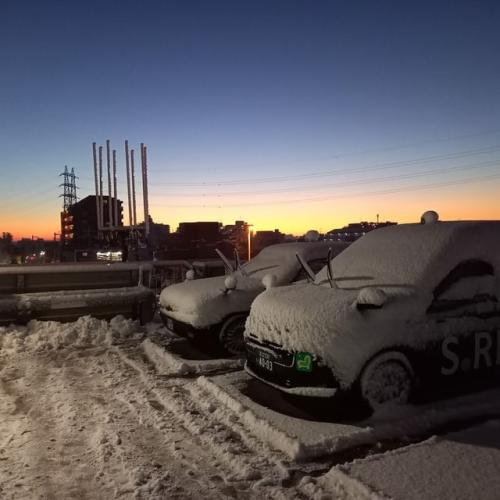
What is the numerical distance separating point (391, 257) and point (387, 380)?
1373mm

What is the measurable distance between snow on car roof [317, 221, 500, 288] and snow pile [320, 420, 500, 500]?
57.5 inches

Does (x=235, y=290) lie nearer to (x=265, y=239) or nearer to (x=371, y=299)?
(x=371, y=299)

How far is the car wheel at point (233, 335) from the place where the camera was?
6339 mm

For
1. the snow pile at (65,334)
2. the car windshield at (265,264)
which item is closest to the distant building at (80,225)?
the snow pile at (65,334)

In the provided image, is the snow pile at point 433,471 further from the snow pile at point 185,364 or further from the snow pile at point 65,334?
the snow pile at point 65,334

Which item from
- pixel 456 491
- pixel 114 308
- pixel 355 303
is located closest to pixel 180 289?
pixel 114 308

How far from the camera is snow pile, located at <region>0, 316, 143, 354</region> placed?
7.16 meters

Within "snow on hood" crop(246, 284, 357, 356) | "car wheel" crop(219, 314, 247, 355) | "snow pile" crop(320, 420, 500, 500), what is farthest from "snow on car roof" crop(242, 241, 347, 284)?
"snow pile" crop(320, 420, 500, 500)

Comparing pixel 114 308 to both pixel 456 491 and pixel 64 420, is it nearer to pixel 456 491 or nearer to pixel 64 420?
pixel 64 420

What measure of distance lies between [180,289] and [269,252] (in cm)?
182

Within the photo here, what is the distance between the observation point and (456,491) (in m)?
2.81

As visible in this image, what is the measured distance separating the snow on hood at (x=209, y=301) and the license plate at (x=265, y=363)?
1936 mm

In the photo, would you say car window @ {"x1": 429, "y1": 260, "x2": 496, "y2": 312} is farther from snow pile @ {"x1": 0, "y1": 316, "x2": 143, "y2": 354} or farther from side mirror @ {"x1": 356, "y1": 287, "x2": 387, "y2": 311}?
snow pile @ {"x1": 0, "y1": 316, "x2": 143, "y2": 354}

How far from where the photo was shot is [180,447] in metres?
3.71
